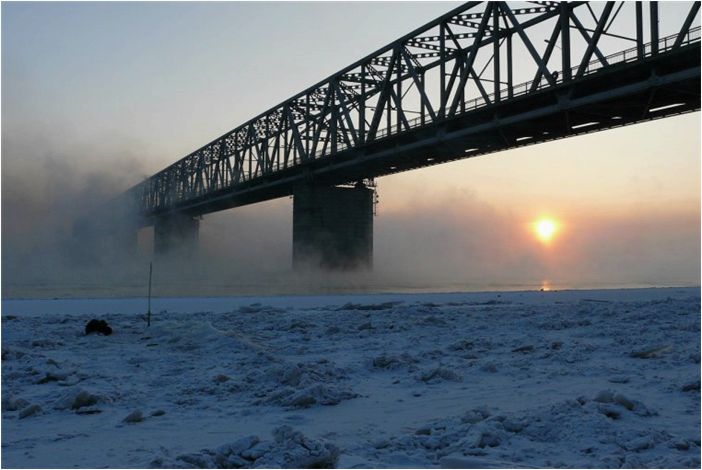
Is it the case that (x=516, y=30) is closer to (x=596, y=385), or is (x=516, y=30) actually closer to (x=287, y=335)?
(x=287, y=335)

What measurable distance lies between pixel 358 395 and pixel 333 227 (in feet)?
175

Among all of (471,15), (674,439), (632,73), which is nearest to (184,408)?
(674,439)

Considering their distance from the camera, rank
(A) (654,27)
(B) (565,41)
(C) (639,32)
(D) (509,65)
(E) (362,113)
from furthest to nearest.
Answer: (E) (362,113), (D) (509,65), (B) (565,41), (C) (639,32), (A) (654,27)

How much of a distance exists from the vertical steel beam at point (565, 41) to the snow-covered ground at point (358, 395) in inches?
899

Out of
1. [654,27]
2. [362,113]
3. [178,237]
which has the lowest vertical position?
[178,237]

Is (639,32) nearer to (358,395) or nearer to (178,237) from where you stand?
(358,395)

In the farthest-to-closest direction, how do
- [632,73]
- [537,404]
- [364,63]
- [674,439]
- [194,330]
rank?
[364,63], [632,73], [194,330], [537,404], [674,439]

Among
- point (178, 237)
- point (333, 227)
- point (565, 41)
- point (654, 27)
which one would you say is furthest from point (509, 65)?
point (178, 237)

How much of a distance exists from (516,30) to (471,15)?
7322mm

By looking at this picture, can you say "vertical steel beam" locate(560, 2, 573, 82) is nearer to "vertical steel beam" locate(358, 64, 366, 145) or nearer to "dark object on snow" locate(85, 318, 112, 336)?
"vertical steel beam" locate(358, 64, 366, 145)

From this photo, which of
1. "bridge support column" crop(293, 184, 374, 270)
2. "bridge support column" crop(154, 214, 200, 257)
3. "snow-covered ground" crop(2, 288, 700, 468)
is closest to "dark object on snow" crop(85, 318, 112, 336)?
"snow-covered ground" crop(2, 288, 700, 468)

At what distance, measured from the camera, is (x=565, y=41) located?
120 ft

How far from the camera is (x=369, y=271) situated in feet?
210

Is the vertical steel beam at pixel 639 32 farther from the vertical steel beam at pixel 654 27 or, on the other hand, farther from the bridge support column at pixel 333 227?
the bridge support column at pixel 333 227
